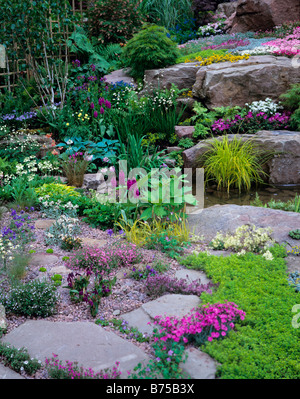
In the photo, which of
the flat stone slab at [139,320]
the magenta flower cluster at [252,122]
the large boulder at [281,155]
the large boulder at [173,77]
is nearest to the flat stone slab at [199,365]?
the flat stone slab at [139,320]

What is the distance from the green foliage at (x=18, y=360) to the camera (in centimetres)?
255

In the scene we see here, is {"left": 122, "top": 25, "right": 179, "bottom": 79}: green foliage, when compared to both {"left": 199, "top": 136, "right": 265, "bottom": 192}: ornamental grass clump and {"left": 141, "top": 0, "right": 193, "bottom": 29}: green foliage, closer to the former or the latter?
{"left": 199, "top": 136, "right": 265, "bottom": 192}: ornamental grass clump

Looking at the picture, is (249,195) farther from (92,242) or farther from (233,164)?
(92,242)

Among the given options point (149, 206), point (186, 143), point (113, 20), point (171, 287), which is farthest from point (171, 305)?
point (113, 20)

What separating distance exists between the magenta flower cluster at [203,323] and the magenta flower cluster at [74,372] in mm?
371

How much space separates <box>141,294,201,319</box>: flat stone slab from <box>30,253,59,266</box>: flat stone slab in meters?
Result: 1.14

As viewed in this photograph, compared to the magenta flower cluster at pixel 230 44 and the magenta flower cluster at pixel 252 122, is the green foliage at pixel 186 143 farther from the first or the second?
the magenta flower cluster at pixel 230 44

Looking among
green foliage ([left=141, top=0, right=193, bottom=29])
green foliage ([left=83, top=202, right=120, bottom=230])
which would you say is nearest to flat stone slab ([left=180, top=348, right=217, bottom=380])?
green foliage ([left=83, top=202, right=120, bottom=230])

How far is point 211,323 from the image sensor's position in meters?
2.77

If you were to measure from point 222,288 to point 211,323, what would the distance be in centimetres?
64

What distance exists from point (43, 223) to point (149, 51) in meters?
5.50

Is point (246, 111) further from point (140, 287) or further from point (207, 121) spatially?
point (140, 287)

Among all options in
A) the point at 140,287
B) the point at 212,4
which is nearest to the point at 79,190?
the point at 140,287

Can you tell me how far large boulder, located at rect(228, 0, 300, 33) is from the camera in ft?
38.0
